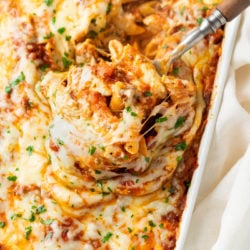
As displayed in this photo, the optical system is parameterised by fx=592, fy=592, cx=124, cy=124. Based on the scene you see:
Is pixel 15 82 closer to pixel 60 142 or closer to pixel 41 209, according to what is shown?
pixel 60 142

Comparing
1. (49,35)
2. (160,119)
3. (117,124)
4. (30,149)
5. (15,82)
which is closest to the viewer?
(117,124)

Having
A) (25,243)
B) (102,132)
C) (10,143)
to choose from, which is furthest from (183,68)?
(25,243)

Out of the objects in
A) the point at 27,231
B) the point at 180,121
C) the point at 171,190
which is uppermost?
the point at 27,231

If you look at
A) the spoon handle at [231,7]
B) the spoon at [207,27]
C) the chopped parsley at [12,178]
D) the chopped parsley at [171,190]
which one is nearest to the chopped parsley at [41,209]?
the chopped parsley at [12,178]

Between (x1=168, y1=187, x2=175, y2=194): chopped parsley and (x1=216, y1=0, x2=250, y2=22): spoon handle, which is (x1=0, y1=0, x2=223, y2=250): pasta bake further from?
(x1=216, y1=0, x2=250, y2=22): spoon handle

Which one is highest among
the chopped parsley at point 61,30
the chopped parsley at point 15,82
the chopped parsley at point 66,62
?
the chopped parsley at point 61,30

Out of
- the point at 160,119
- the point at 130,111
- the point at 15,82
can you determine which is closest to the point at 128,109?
the point at 130,111

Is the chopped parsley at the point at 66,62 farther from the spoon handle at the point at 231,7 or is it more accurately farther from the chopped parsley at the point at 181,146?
the spoon handle at the point at 231,7
